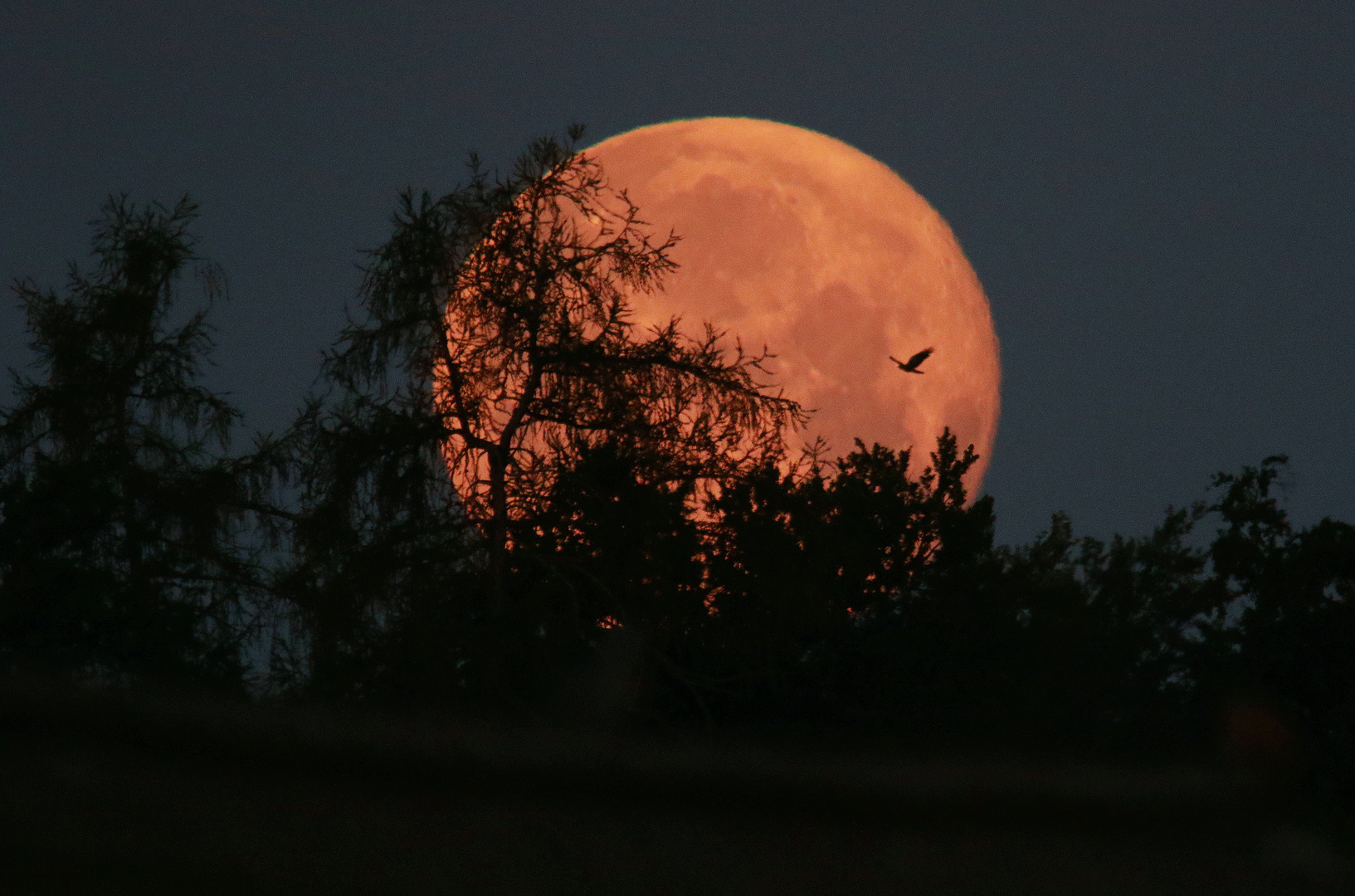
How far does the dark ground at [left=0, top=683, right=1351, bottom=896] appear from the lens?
16.9 ft

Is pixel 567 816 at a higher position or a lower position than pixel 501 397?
lower

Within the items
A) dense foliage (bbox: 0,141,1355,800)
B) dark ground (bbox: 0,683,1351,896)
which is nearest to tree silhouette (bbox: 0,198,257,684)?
dense foliage (bbox: 0,141,1355,800)

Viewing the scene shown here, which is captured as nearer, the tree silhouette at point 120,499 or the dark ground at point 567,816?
the dark ground at point 567,816

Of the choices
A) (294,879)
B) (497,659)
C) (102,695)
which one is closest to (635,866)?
(294,879)

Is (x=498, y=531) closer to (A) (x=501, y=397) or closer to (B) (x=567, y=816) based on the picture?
(A) (x=501, y=397)

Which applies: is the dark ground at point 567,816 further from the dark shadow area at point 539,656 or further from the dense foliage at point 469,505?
the dense foliage at point 469,505

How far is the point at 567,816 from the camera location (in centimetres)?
538

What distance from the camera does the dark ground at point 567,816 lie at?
5.14 metres

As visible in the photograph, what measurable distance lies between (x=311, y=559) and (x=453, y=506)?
1.71 meters

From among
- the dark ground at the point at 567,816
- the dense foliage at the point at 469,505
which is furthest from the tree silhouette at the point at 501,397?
the dark ground at the point at 567,816

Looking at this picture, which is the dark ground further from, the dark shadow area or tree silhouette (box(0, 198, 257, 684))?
tree silhouette (box(0, 198, 257, 684))

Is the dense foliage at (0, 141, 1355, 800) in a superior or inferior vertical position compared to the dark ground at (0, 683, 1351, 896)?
superior

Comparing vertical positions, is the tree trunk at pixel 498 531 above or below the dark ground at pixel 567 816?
above

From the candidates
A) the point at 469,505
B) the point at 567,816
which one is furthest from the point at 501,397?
the point at 567,816
